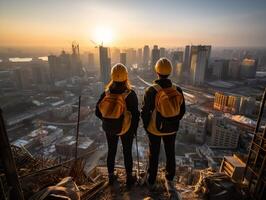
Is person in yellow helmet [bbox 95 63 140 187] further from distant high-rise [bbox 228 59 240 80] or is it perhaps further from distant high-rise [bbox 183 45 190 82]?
distant high-rise [bbox 228 59 240 80]

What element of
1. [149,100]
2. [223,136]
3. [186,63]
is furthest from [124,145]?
[186,63]

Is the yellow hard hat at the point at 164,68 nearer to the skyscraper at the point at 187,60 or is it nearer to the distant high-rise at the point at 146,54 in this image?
the skyscraper at the point at 187,60

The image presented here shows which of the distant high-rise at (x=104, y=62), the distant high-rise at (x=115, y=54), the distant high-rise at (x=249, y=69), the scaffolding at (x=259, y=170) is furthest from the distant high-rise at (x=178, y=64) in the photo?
the scaffolding at (x=259, y=170)

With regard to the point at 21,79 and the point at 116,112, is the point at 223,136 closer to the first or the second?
the point at 116,112

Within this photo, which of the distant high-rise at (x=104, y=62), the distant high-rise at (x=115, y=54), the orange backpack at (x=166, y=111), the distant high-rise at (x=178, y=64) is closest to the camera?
the orange backpack at (x=166, y=111)

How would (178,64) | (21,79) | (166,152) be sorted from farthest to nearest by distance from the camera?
1. (178,64)
2. (21,79)
3. (166,152)

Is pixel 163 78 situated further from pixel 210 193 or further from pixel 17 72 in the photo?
pixel 17 72
